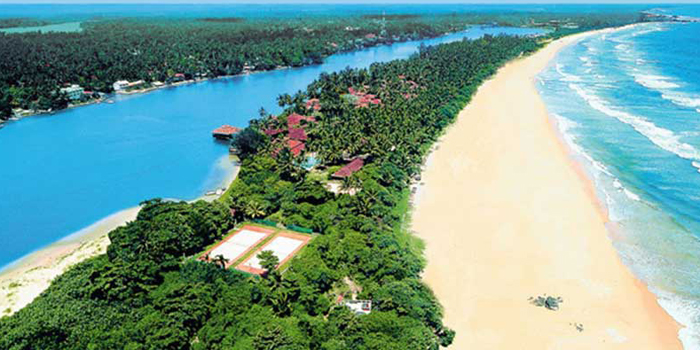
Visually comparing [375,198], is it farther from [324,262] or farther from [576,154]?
[576,154]

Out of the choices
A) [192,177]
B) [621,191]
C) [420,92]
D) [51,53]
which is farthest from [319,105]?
[51,53]

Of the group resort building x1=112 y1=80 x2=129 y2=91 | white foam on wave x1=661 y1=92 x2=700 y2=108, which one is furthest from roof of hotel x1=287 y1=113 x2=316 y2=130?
white foam on wave x1=661 y1=92 x2=700 y2=108

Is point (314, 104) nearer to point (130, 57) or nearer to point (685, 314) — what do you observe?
point (685, 314)

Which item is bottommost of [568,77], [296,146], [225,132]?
[225,132]

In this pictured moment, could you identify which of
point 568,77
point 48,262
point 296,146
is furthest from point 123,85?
point 568,77

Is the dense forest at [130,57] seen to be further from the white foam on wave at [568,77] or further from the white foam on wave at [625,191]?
the white foam on wave at [625,191]

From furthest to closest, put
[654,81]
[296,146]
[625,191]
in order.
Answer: [654,81], [296,146], [625,191]

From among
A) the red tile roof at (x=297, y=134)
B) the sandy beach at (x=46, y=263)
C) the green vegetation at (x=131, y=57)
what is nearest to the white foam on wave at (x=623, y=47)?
the green vegetation at (x=131, y=57)

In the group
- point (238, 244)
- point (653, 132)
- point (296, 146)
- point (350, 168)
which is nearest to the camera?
point (238, 244)
